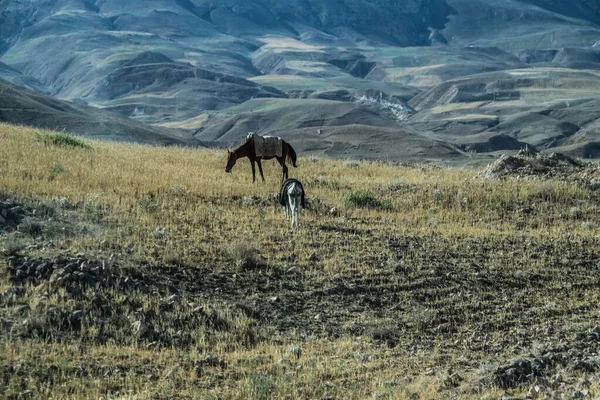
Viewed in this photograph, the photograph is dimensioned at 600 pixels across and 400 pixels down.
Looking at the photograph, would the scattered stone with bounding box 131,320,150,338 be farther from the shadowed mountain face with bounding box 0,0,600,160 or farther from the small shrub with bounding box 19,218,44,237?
the shadowed mountain face with bounding box 0,0,600,160

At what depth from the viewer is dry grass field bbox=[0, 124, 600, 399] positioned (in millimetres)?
7996

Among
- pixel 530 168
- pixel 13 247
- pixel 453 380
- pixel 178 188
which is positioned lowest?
pixel 453 380

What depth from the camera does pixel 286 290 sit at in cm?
1134

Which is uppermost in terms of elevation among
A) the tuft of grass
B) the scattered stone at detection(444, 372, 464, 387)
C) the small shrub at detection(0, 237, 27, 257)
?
the small shrub at detection(0, 237, 27, 257)

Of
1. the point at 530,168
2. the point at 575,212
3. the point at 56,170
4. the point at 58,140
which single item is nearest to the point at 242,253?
the point at 56,170

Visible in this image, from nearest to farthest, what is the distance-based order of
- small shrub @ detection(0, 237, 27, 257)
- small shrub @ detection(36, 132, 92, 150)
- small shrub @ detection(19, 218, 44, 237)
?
small shrub @ detection(0, 237, 27, 257) < small shrub @ detection(19, 218, 44, 237) < small shrub @ detection(36, 132, 92, 150)

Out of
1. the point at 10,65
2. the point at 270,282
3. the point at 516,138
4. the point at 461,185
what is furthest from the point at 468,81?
the point at 270,282

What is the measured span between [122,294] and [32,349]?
196 centimetres

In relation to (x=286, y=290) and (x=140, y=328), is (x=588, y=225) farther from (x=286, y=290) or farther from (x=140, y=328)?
(x=140, y=328)

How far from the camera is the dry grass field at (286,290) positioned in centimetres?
800

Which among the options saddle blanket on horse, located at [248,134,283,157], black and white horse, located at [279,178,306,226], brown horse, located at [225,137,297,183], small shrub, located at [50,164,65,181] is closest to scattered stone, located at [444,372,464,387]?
black and white horse, located at [279,178,306,226]

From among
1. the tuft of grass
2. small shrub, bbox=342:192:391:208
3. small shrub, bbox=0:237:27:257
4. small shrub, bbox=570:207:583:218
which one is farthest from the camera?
small shrub, bbox=342:192:391:208

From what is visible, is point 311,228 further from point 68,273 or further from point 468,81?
point 468,81

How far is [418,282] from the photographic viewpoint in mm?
11953
